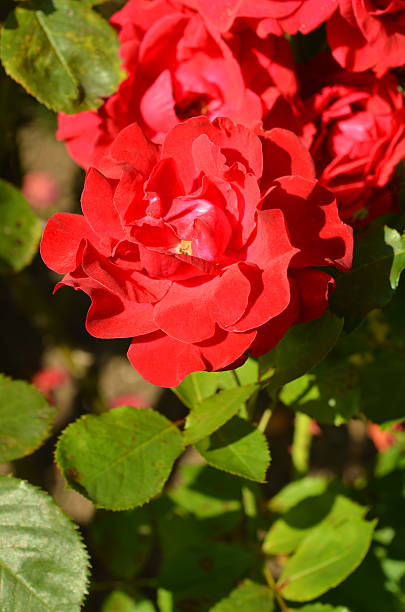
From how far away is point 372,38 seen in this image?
58 centimetres

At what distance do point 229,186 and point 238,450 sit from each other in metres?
0.26

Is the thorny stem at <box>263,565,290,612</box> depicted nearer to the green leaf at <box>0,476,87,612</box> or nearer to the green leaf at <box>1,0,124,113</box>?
the green leaf at <box>0,476,87,612</box>

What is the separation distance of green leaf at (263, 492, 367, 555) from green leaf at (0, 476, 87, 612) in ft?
1.20

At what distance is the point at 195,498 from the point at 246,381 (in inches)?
15.7

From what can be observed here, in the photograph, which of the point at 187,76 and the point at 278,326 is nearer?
the point at 278,326

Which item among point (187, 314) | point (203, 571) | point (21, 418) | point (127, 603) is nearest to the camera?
point (187, 314)

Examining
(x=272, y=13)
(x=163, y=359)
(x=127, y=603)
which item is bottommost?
(x=127, y=603)

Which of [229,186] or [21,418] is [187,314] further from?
[21,418]

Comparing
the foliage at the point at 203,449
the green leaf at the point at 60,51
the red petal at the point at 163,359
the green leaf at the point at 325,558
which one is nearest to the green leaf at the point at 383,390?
the foliage at the point at 203,449

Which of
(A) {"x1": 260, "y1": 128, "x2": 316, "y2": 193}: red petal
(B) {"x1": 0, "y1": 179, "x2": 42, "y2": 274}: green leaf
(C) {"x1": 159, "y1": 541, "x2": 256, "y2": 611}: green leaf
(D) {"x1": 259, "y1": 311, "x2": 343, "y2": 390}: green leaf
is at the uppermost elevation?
(A) {"x1": 260, "y1": 128, "x2": 316, "y2": 193}: red petal

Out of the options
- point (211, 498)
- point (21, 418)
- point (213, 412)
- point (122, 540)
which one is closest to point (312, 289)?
point (213, 412)

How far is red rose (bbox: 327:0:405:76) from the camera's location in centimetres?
58

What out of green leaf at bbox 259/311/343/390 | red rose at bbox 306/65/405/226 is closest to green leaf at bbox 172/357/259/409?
green leaf at bbox 259/311/343/390

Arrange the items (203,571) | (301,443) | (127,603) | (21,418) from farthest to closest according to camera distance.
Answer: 1. (301,443)
2. (127,603)
3. (203,571)
4. (21,418)
